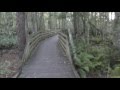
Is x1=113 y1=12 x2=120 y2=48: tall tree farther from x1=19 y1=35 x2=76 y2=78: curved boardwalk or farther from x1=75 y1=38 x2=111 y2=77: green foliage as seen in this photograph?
x1=19 y1=35 x2=76 y2=78: curved boardwalk

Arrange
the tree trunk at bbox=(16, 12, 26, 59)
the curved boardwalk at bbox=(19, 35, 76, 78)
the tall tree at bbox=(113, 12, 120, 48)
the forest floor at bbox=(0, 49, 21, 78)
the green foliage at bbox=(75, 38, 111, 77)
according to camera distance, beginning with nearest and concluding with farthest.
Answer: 1. the curved boardwalk at bbox=(19, 35, 76, 78)
2. the forest floor at bbox=(0, 49, 21, 78)
3. the green foliage at bbox=(75, 38, 111, 77)
4. the tree trunk at bbox=(16, 12, 26, 59)
5. the tall tree at bbox=(113, 12, 120, 48)

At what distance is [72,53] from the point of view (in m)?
9.48

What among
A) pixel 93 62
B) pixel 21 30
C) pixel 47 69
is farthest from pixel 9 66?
pixel 93 62

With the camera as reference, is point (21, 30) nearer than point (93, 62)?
No

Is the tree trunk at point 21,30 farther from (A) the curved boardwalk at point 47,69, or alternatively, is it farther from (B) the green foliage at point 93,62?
(B) the green foliage at point 93,62

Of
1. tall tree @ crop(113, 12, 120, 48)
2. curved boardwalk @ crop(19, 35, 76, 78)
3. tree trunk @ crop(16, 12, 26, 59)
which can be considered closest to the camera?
curved boardwalk @ crop(19, 35, 76, 78)

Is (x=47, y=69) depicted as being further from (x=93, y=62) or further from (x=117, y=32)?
(x=117, y=32)

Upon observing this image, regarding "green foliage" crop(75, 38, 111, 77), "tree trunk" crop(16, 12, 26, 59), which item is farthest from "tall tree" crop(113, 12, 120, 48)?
"tree trunk" crop(16, 12, 26, 59)

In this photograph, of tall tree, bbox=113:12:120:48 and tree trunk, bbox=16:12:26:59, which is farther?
tall tree, bbox=113:12:120:48

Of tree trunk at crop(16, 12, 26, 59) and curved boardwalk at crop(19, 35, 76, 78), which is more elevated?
tree trunk at crop(16, 12, 26, 59)

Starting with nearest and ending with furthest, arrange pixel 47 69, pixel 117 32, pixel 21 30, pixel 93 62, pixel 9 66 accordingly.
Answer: pixel 47 69
pixel 9 66
pixel 93 62
pixel 21 30
pixel 117 32
